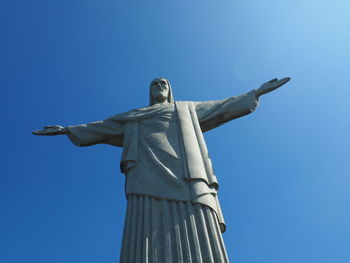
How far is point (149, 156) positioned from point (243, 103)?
2887 millimetres

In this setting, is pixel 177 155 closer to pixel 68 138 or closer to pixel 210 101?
pixel 210 101

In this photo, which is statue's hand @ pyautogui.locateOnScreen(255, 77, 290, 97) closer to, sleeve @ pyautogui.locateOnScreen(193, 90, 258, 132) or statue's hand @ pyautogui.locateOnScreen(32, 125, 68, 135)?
sleeve @ pyautogui.locateOnScreen(193, 90, 258, 132)

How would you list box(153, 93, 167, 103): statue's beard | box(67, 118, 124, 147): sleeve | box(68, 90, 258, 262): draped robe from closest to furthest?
box(68, 90, 258, 262): draped robe, box(67, 118, 124, 147): sleeve, box(153, 93, 167, 103): statue's beard

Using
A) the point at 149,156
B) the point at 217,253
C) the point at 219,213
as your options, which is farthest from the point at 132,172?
the point at 217,253

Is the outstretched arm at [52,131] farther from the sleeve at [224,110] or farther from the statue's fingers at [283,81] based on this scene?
the statue's fingers at [283,81]

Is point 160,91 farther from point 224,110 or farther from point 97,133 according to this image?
point 97,133

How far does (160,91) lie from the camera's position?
11.3 meters

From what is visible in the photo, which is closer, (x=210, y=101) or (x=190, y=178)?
(x=190, y=178)

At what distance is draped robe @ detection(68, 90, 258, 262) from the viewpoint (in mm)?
8164

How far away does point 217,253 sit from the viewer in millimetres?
7016

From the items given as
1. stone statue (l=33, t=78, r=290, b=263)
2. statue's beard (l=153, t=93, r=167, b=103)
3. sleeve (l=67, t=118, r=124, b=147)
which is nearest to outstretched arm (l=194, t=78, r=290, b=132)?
stone statue (l=33, t=78, r=290, b=263)

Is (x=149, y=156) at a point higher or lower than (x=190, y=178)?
higher

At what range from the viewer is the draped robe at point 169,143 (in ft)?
26.8

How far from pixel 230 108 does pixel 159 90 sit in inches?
81.4
